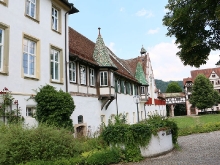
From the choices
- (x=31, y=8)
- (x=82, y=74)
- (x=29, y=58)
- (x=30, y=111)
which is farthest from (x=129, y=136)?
(x=31, y=8)

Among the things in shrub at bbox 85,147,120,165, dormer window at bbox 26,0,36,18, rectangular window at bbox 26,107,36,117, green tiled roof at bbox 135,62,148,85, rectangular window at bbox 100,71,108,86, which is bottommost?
shrub at bbox 85,147,120,165

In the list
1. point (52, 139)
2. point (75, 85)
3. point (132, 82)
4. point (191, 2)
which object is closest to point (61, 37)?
point (75, 85)

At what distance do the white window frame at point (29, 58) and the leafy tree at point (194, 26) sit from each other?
22.4ft

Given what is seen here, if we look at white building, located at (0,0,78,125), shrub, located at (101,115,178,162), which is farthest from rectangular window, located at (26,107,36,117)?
shrub, located at (101,115,178,162)

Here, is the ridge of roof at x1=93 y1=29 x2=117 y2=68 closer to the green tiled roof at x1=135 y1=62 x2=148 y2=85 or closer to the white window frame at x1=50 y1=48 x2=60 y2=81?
the white window frame at x1=50 y1=48 x2=60 y2=81

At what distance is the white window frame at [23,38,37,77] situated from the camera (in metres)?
11.8

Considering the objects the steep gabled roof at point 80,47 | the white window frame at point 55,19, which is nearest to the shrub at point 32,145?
the white window frame at point 55,19

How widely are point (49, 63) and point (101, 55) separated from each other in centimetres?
776

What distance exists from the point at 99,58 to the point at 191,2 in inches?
502

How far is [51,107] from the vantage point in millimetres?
12078

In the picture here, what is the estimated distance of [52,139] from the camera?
8688 millimetres

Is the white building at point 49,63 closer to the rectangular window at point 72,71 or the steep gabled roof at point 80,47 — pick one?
the rectangular window at point 72,71

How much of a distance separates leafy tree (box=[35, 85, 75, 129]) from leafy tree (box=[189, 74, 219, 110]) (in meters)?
55.2

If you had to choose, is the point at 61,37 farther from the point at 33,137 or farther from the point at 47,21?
the point at 33,137
